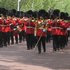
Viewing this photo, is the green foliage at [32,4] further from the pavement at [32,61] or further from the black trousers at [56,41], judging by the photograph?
the pavement at [32,61]

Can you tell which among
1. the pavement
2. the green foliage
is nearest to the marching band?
the pavement

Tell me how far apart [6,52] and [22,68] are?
510cm

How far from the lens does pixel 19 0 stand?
172ft

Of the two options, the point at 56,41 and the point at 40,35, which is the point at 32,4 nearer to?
the point at 56,41

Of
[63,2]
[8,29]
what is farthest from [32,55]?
[63,2]

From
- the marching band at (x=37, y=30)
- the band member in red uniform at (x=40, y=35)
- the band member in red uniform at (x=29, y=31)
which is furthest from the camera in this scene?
the band member in red uniform at (x=29, y=31)

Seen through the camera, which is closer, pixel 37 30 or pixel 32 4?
pixel 37 30

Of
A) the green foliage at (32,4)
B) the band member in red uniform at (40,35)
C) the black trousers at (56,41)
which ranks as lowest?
the green foliage at (32,4)

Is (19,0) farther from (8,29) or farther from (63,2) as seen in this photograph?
→ (8,29)

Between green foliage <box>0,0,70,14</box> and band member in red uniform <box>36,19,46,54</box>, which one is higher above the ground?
band member in red uniform <box>36,19,46,54</box>

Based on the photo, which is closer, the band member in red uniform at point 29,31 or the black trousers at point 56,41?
the band member in red uniform at point 29,31

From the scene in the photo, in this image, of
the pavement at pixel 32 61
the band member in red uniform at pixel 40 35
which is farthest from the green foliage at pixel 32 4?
the pavement at pixel 32 61

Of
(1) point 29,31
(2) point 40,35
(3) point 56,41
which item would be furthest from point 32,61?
(3) point 56,41

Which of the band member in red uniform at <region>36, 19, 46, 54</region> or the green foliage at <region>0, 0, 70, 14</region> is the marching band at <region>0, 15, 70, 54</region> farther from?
the green foliage at <region>0, 0, 70, 14</region>
